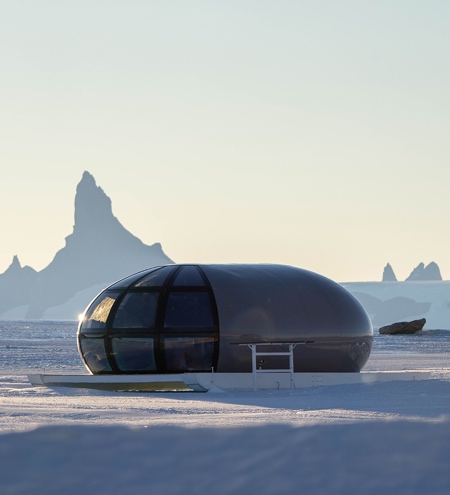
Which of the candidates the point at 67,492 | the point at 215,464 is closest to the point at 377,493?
the point at 215,464

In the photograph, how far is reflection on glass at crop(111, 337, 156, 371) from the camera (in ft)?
88.1

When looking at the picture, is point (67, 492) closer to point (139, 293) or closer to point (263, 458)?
point (263, 458)

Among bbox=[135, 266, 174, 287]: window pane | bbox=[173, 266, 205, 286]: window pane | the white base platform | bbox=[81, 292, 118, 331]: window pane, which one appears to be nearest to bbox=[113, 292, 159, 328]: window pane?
bbox=[135, 266, 174, 287]: window pane

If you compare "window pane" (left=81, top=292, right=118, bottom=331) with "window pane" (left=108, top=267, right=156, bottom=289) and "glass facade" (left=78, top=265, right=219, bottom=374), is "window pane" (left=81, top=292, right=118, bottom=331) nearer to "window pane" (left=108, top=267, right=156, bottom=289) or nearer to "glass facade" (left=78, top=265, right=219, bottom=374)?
"glass facade" (left=78, top=265, right=219, bottom=374)

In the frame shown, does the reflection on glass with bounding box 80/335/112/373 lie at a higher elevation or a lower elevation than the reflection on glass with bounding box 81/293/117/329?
lower

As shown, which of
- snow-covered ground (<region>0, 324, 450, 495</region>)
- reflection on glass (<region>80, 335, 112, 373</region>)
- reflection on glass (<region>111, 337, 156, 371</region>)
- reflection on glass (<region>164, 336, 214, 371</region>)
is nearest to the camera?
snow-covered ground (<region>0, 324, 450, 495</region>)

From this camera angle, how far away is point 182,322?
26750 millimetres

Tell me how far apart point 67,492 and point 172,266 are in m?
16.7

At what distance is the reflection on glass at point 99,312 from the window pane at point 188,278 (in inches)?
63.5

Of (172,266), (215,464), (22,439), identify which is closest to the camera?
(215,464)

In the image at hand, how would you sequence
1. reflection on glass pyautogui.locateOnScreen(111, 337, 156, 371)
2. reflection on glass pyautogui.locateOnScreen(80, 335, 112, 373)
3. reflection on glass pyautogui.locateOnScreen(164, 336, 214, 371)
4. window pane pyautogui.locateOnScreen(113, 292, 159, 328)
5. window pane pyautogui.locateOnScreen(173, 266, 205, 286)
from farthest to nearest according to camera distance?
reflection on glass pyautogui.locateOnScreen(80, 335, 112, 373), window pane pyautogui.locateOnScreen(173, 266, 205, 286), window pane pyautogui.locateOnScreen(113, 292, 159, 328), reflection on glass pyautogui.locateOnScreen(111, 337, 156, 371), reflection on glass pyautogui.locateOnScreen(164, 336, 214, 371)

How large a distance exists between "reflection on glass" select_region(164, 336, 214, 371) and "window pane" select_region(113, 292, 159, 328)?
0.67 metres

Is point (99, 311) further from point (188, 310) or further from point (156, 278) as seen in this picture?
point (188, 310)

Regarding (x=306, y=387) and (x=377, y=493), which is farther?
(x=306, y=387)
